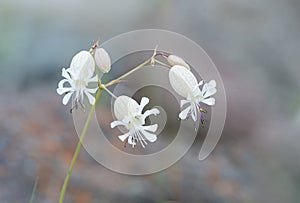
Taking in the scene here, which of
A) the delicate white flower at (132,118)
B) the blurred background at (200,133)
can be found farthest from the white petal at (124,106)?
the blurred background at (200,133)

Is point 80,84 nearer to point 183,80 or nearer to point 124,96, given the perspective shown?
point 124,96

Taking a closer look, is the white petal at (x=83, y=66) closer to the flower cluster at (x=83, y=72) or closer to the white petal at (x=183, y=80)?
the flower cluster at (x=83, y=72)

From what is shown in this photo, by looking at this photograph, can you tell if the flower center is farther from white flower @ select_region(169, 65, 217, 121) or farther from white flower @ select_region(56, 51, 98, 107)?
white flower @ select_region(169, 65, 217, 121)

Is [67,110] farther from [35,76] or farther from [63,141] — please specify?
[35,76]

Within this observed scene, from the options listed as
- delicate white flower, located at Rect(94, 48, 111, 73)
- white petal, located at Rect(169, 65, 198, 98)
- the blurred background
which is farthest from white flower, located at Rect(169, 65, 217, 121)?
the blurred background

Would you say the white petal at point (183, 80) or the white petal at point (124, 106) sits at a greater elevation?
the white petal at point (183, 80)
